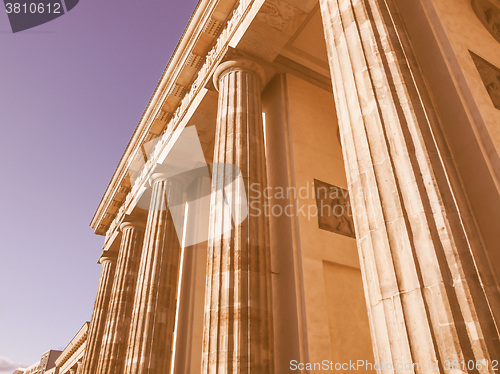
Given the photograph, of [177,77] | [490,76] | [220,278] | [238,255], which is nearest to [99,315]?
[177,77]

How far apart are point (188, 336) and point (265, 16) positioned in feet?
33.2

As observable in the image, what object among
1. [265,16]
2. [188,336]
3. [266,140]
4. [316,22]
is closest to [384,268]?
[266,140]

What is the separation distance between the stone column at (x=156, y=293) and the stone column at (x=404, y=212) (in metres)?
9.20

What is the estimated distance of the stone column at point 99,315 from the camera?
16312 millimetres

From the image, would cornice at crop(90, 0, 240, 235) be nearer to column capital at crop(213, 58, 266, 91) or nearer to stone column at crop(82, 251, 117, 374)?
column capital at crop(213, 58, 266, 91)

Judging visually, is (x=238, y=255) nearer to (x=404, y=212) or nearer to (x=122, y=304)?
(x=404, y=212)

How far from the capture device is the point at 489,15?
24.4ft

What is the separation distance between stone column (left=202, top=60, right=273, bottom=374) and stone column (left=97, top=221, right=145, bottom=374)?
30.8ft

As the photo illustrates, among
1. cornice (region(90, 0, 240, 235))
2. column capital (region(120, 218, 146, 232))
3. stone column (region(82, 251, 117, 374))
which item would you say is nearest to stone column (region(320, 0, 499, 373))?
cornice (region(90, 0, 240, 235))

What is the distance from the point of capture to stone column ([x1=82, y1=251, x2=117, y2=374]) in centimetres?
1631

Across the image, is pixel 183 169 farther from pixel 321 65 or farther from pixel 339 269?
pixel 339 269

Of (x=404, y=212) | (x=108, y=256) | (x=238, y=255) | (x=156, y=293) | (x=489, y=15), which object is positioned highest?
(x=108, y=256)

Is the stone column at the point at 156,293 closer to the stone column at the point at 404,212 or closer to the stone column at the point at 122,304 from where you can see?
the stone column at the point at 122,304

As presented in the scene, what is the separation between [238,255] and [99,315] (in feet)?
44.4
